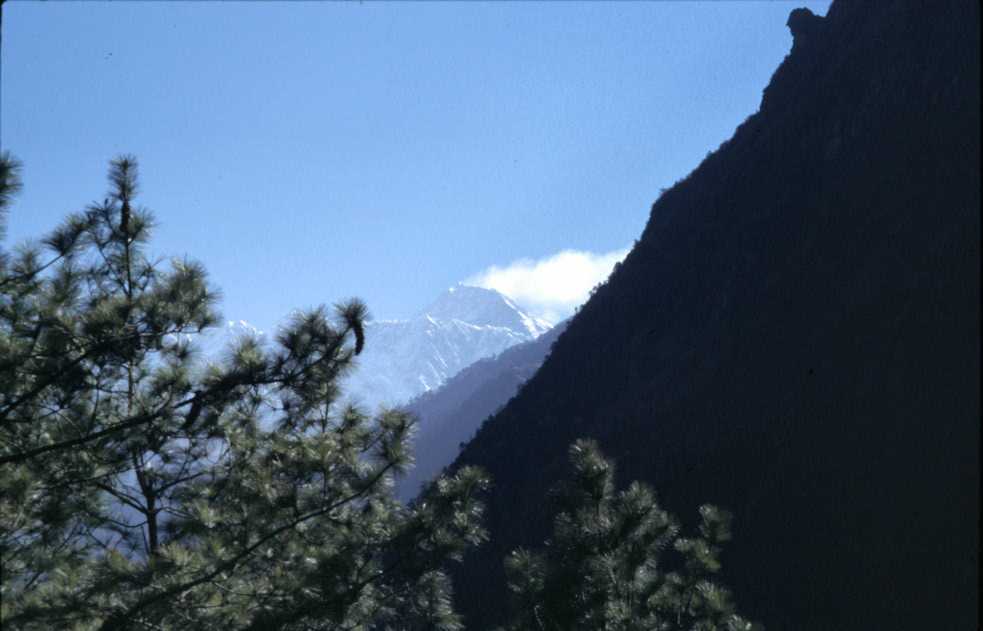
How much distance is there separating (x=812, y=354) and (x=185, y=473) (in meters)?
60.3

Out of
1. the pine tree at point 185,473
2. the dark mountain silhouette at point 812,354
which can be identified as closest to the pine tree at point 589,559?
the pine tree at point 185,473

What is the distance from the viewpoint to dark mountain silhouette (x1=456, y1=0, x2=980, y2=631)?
45.3 meters

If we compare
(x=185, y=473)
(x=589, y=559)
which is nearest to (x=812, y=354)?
(x=589, y=559)

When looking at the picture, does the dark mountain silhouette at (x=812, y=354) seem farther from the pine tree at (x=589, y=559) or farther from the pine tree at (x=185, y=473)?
the pine tree at (x=185, y=473)

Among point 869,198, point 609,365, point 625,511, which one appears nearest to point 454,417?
point 609,365

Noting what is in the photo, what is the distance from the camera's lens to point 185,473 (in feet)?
23.7

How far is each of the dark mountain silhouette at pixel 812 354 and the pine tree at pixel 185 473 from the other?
30647 mm

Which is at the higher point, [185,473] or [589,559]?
[185,473]

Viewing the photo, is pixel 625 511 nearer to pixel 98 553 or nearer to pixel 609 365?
pixel 98 553

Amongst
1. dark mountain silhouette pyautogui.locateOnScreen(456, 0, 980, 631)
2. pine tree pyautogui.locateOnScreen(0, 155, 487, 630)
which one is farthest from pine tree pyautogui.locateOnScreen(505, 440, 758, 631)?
dark mountain silhouette pyautogui.locateOnScreen(456, 0, 980, 631)

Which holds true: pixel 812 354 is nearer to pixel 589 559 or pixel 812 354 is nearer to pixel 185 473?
pixel 589 559

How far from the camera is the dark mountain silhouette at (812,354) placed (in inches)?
1785

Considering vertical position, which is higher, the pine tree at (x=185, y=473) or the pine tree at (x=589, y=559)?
the pine tree at (x=185, y=473)

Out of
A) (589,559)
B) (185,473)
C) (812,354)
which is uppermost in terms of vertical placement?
(185,473)
